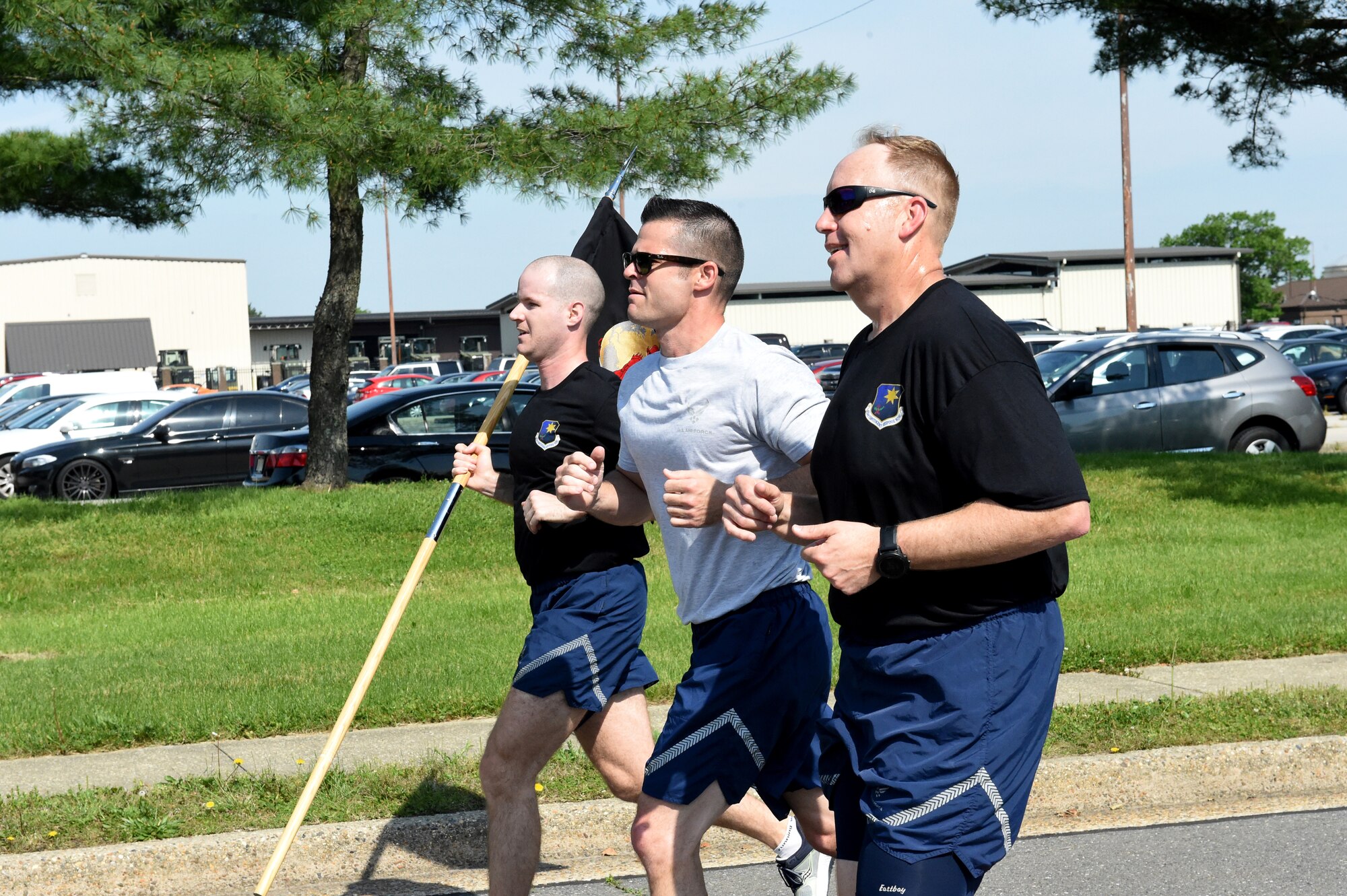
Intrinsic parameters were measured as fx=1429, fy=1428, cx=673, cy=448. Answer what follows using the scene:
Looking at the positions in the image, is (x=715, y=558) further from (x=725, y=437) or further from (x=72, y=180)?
(x=72, y=180)

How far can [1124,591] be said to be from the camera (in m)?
9.34

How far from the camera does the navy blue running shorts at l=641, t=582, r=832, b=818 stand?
11.3ft

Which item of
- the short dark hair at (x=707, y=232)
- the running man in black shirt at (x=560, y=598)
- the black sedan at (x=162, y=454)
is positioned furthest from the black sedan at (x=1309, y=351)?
the short dark hair at (x=707, y=232)

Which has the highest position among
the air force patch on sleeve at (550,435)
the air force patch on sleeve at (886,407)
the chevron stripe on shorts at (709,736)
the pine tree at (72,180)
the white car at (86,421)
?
the pine tree at (72,180)

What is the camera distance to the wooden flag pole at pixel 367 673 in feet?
12.4

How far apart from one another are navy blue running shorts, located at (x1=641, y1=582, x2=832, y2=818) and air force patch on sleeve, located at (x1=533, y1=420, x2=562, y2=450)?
845 mm

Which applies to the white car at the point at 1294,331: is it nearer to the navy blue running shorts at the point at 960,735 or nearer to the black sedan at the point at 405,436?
the black sedan at the point at 405,436

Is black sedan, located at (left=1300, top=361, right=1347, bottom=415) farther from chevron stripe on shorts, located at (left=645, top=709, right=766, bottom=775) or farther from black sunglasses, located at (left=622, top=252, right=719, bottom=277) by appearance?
chevron stripe on shorts, located at (left=645, top=709, right=766, bottom=775)

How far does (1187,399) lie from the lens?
15.9 meters

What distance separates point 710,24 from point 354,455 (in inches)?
221

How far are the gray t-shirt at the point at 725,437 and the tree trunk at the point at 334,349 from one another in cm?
1063

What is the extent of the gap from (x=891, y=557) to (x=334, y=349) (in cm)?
1188

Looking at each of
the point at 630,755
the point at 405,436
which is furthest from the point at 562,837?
the point at 405,436

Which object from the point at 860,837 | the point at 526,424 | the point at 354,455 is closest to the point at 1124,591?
the point at 526,424
